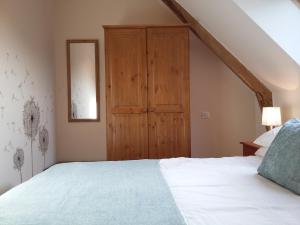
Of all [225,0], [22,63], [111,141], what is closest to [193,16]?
[225,0]

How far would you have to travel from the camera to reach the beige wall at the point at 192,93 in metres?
4.16

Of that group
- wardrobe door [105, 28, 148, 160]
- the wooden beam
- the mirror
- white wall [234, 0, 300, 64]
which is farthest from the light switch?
white wall [234, 0, 300, 64]

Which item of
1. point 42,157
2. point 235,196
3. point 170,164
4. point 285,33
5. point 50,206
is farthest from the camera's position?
point 42,157

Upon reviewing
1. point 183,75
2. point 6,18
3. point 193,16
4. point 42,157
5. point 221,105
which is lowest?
point 42,157

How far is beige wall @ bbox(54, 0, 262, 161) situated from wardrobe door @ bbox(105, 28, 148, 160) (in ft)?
2.61

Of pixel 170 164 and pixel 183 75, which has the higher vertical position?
pixel 183 75

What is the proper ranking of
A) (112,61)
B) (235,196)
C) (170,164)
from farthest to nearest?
(112,61) < (170,164) < (235,196)

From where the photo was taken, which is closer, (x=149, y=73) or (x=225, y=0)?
(x=225, y=0)

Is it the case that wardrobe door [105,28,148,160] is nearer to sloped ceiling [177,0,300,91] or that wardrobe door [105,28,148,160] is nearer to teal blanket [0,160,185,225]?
sloped ceiling [177,0,300,91]

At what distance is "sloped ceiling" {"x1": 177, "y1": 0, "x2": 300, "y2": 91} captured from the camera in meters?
2.62

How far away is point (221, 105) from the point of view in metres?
4.26

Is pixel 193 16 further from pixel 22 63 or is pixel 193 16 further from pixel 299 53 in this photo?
pixel 22 63

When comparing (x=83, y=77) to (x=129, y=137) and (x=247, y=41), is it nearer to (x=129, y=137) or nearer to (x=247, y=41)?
(x=129, y=137)

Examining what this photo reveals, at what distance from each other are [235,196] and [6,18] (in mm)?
A: 2679
